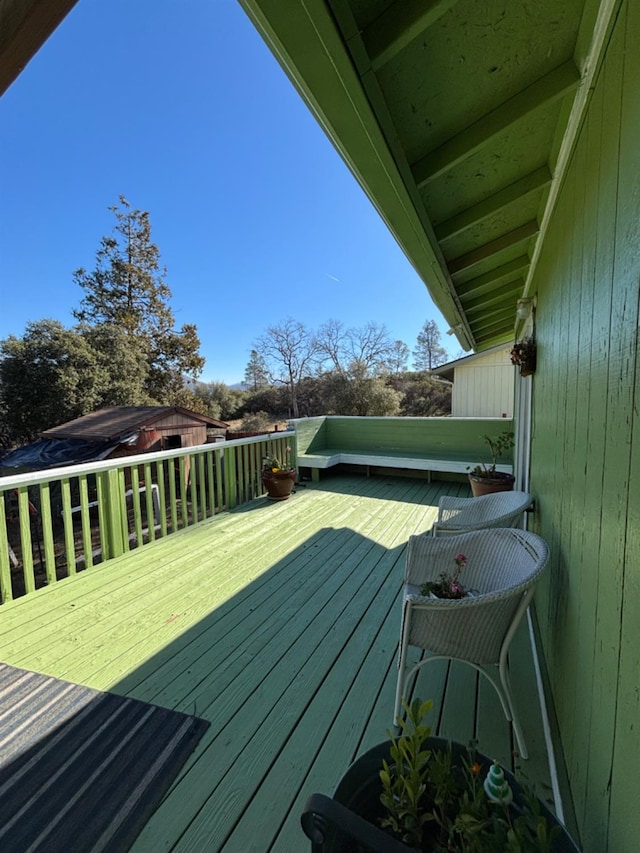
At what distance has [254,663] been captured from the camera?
6.41 ft

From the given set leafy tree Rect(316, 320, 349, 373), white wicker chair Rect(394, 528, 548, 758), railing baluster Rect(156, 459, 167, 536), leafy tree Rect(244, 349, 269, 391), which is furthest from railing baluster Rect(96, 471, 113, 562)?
leafy tree Rect(244, 349, 269, 391)

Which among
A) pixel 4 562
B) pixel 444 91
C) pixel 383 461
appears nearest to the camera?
pixel 444 91

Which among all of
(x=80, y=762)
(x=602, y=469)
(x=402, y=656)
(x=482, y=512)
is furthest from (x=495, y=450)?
(x=80, y=762)

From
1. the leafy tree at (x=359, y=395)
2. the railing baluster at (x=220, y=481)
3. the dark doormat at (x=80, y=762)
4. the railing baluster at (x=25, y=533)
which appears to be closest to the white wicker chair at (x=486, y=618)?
the dark doormat at (x=80, y=762)

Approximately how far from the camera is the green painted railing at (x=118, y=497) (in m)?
2.54

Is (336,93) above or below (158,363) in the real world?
below

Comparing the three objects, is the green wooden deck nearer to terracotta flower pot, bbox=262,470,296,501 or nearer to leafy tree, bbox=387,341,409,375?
terracotta flower pot, bbox=262,470,296,501

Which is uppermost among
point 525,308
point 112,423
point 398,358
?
point 398,358

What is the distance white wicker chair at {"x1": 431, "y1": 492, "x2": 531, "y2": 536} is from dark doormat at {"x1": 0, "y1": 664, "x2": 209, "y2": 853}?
165 cm

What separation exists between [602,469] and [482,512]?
169 cm

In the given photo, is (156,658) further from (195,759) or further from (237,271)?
(237,271)

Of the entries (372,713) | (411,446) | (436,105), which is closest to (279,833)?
(372,713)

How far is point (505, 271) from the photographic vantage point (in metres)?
→ 3.32

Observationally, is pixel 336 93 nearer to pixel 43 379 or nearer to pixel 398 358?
pixel 43 379
